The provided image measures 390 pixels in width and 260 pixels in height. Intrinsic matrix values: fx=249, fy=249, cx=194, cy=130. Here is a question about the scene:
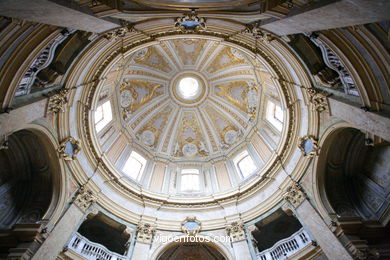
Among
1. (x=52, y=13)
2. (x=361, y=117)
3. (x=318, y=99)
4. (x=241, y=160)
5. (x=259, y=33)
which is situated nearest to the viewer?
(x=52, y=13)

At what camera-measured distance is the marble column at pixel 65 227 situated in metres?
9.10

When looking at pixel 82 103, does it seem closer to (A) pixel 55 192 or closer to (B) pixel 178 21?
(A) pixel 55 192

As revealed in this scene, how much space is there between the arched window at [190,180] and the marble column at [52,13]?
12.8 metres

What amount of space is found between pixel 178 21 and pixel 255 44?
13.9 ft

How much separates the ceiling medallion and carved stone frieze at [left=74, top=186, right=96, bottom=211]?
8553mm

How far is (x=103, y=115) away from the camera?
16141 mm

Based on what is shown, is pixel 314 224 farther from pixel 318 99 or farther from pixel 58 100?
pixel 58 100

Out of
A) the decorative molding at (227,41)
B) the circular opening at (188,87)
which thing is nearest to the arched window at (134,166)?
the decorative molding at (227,41)

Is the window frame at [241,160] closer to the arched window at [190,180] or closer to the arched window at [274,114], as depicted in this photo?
the arched window at [274,114]

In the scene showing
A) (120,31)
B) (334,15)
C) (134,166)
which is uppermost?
(134,166)

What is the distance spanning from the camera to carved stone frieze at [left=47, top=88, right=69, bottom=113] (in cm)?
942

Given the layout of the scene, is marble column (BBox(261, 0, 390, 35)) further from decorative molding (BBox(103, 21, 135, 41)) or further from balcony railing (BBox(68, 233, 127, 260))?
balcony railing (BBox(68, 233, 127, 260))

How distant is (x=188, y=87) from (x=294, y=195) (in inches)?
567

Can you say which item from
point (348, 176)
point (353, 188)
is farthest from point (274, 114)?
point (353, 188)
